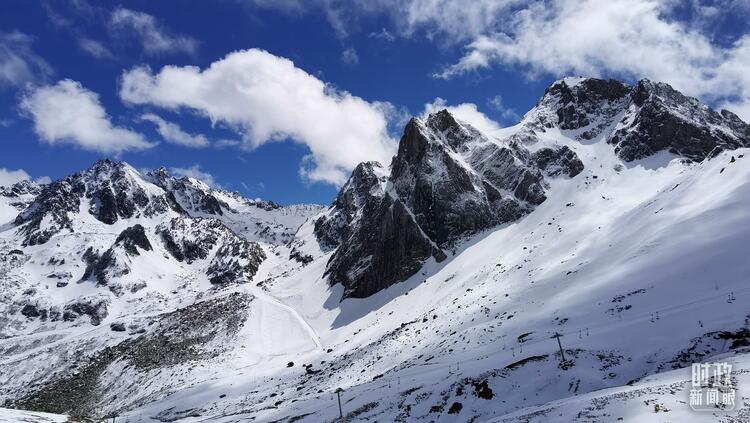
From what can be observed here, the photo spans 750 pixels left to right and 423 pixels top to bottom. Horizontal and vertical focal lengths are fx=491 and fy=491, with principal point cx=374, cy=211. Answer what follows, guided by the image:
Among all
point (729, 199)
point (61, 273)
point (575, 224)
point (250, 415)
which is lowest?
point (250, 415)

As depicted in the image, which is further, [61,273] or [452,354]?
[61,273]

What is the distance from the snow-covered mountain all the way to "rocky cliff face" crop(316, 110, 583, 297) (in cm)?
48

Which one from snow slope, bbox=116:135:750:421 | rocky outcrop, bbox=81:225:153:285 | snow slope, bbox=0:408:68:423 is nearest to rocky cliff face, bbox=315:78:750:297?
snow slope, bbox=116:135:750:421

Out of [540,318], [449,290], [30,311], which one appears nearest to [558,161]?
[449,290]

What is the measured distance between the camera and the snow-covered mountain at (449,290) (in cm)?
2770

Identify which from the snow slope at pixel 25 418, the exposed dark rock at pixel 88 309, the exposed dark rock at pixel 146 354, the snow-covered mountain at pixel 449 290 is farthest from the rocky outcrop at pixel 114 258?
the snow slope at pixel 25 418

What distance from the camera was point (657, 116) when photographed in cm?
11369

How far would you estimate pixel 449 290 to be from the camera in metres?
80.4

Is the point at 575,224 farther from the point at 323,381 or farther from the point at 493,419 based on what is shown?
the point at 493,419

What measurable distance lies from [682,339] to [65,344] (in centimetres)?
11480

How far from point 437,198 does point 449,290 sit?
3545cm

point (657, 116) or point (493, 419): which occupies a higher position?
point (657, 116)

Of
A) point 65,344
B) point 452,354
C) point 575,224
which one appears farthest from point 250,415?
point 65,344

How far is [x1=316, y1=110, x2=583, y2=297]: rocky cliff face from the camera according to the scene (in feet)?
348
